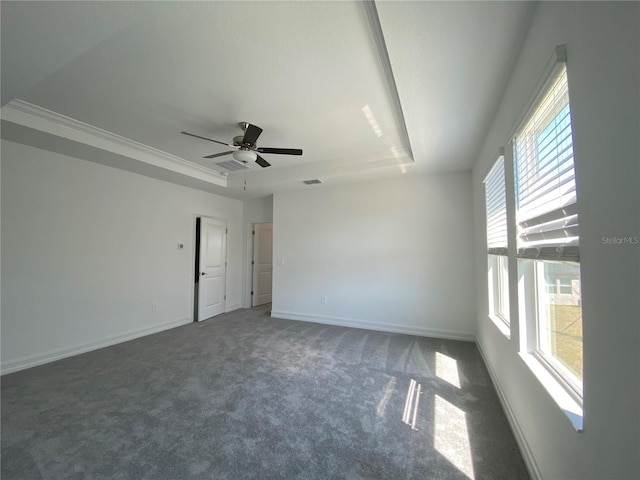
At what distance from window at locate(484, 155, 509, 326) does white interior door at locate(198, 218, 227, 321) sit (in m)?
4.76

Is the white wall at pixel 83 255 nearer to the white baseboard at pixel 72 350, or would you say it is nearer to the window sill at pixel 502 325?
the white baseboard at pixel 72 350

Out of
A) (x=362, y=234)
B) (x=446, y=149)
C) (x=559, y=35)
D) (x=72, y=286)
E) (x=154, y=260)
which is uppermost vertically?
(x=446, y=149)

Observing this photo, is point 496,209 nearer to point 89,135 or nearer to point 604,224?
point 604,224

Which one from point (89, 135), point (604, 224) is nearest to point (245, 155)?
point (89, 135)

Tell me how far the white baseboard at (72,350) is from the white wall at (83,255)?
1cm

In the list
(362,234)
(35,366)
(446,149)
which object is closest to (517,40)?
(446,149)

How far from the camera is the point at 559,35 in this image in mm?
1166

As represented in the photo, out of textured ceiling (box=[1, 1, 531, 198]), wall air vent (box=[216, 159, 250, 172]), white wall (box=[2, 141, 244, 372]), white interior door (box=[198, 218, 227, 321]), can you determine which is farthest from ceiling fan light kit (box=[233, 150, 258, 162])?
white interior door (box=[198, 218, 227, 321])

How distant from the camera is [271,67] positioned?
6.48 ft

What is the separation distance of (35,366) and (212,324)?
2.20 m

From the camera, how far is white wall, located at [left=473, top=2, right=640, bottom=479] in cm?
74

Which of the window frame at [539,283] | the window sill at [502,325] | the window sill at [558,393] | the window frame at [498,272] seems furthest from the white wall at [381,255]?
the window sill at [558,393]

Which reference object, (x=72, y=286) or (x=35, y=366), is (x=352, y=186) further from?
(x=35, y=366)

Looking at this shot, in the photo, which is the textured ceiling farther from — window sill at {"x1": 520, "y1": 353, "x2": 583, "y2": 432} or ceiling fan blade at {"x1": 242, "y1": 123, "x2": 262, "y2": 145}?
window sill at {"x1": 520, "y1": 353, "x2": 583, "y2": 432}
